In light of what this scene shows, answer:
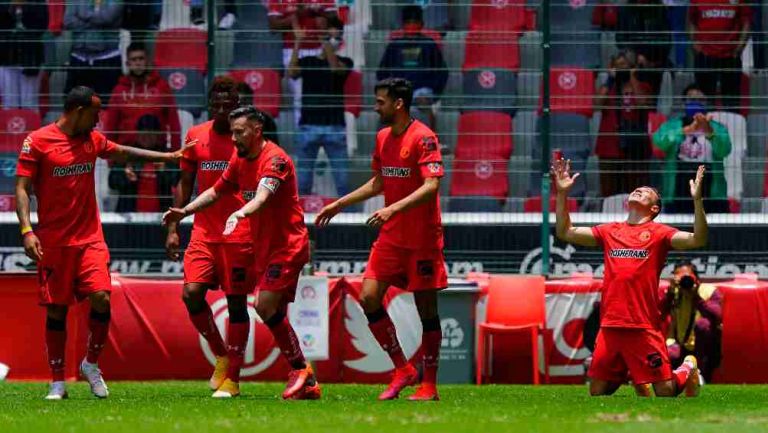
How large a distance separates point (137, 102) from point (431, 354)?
7038 millimetres

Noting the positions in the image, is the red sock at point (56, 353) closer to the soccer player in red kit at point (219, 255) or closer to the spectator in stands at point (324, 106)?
the soccer player in red kit at point (219, 255)

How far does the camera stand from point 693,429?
28.3ft

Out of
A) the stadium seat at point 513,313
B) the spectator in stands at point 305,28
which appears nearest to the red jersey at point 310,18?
the spectator in stands at point 305,28

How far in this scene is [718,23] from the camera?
17.5m

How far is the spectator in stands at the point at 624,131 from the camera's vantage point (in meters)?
16.8

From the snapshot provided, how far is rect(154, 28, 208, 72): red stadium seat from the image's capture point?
57.0ft

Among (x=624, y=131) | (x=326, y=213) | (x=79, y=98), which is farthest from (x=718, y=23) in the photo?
(x=79, y=98)

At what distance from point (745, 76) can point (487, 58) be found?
2.86 meters

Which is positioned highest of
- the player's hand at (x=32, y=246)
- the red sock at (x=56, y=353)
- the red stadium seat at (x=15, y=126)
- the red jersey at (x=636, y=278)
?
the red stadium seat at (x=15, y=126)

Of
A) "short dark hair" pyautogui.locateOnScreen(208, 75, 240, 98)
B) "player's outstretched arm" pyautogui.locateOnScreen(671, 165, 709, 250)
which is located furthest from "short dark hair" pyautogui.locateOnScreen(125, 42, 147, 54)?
"player's outstretched arm" pyautogui.locateOnScreen(671, 165, 709, 250)

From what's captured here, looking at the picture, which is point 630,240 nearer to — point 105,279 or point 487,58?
point 105,279

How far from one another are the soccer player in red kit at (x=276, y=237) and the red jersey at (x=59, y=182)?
0.78 meters

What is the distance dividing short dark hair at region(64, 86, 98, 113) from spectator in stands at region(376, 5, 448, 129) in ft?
20.1

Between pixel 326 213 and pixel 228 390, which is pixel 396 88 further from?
pixel 228 390
